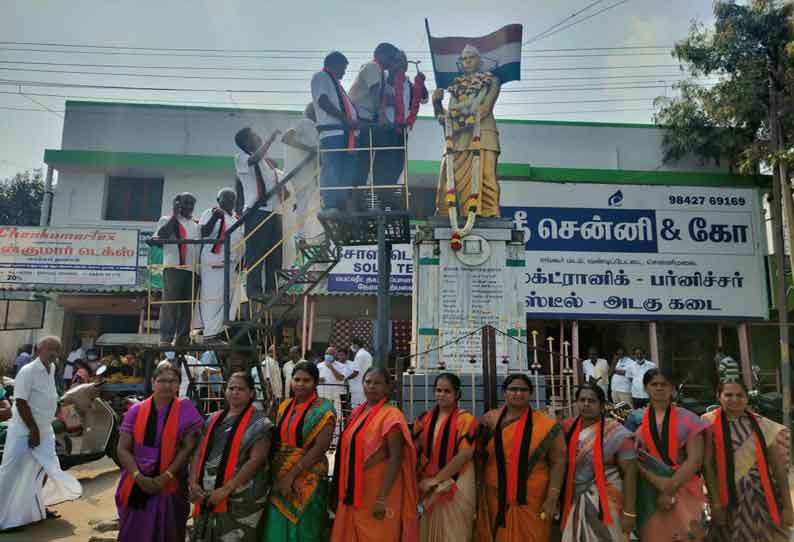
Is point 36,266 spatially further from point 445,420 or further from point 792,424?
point 792,424

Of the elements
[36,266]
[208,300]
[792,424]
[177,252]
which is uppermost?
[36,266]

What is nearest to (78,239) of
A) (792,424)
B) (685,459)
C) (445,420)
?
(445,420)

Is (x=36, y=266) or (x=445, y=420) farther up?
(x=36, y=266)

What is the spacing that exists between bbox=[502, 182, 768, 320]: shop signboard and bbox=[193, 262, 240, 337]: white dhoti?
32.2ft

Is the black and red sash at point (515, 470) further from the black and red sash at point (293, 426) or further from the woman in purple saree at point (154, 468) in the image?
the woman in purple saree at point (154, 468)

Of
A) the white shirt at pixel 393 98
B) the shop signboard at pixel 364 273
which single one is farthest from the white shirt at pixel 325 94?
the shop signboard at pixel 364 273

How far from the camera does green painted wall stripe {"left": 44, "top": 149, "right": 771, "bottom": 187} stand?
1587cm

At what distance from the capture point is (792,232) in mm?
12680

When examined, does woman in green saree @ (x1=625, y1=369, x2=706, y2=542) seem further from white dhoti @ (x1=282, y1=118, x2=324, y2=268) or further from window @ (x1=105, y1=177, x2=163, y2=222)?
window @ (x1=105, y1=177, x2=163, y2=222)

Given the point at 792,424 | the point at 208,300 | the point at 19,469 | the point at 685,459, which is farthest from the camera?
the point at 792,424

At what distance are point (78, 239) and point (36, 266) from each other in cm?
119

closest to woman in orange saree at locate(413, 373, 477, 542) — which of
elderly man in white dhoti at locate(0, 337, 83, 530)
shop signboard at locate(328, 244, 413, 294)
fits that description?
elderly man in white dhoti at locate(0, 337, 83, 530)

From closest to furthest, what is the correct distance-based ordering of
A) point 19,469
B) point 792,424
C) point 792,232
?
point 19,469
point 792,424
point 792,232

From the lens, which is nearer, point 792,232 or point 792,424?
point 792,424
